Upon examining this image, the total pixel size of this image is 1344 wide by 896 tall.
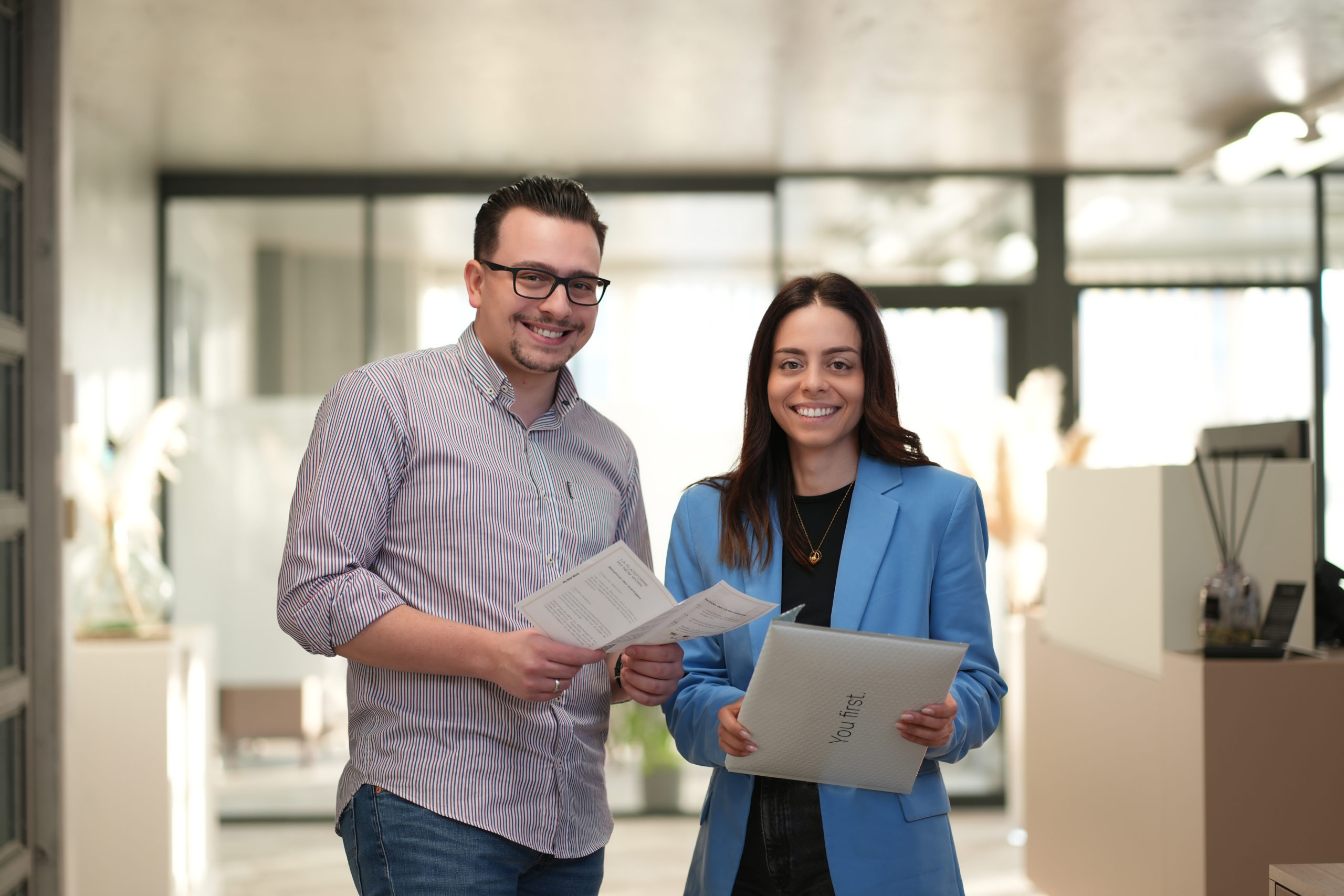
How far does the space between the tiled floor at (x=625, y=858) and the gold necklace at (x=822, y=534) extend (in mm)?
2988

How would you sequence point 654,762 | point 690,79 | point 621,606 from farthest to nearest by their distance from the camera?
point 654,762
point 690,79
point 621,606

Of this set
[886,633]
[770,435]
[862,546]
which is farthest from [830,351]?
[886,633]

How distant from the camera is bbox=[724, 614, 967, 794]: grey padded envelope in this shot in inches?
57.9

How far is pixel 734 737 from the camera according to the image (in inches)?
62.4

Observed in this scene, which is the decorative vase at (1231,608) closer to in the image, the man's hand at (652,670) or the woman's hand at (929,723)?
the woman's hand at (929,723)

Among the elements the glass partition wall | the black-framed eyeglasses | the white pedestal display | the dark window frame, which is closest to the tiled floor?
the glass partition wall

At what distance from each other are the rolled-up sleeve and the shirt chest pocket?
0.84 feet

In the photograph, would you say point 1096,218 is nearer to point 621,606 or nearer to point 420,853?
point 621,606

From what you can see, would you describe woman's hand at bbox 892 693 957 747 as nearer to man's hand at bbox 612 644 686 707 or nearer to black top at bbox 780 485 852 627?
black top at bbox 780 485 852 627

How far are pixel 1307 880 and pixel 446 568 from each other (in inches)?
53.8

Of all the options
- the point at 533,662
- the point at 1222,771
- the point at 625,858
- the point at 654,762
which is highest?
the point at 533,662

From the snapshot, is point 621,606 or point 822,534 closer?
point 621,606

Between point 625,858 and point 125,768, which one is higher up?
point 125,768

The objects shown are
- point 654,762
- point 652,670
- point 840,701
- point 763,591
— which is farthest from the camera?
point 654,762
